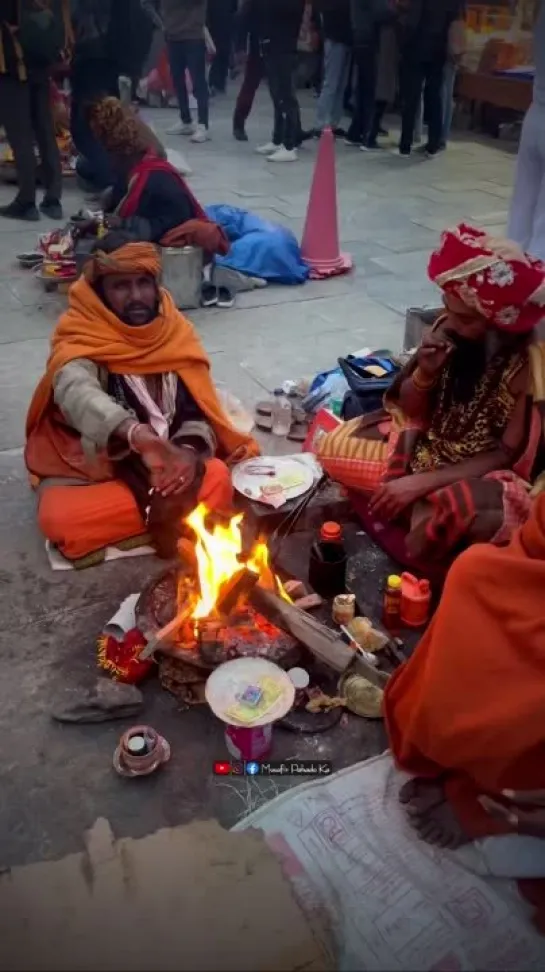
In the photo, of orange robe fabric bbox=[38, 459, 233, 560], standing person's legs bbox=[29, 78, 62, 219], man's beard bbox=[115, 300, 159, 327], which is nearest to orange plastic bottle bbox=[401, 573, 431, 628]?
orange robe fabric bbox=[38, 459, 233, 560]

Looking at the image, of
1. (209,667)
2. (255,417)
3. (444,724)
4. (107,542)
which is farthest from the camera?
(255,417)

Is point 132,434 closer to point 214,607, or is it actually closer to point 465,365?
point 214,607

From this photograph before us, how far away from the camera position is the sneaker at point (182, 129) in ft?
37.1

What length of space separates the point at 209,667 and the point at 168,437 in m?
1.22

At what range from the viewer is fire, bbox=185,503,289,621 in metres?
2.79

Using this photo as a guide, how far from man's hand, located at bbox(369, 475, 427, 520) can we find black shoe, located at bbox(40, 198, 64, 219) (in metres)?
5.62

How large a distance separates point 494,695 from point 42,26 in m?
3.34

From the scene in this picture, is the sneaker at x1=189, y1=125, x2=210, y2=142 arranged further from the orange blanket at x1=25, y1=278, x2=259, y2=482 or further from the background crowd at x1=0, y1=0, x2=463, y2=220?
the orange blanket at x1=25, y1=278, x2=259, y2=482

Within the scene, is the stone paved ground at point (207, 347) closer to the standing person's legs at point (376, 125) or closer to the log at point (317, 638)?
the log at point (317, 638)

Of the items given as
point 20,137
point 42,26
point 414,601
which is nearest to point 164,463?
point 414,601

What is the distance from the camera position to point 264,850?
2.83ft

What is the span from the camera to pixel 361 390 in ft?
12.8

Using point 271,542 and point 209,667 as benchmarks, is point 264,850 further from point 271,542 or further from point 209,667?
point 271,542

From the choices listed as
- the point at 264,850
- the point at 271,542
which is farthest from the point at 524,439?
the point at 264,850
